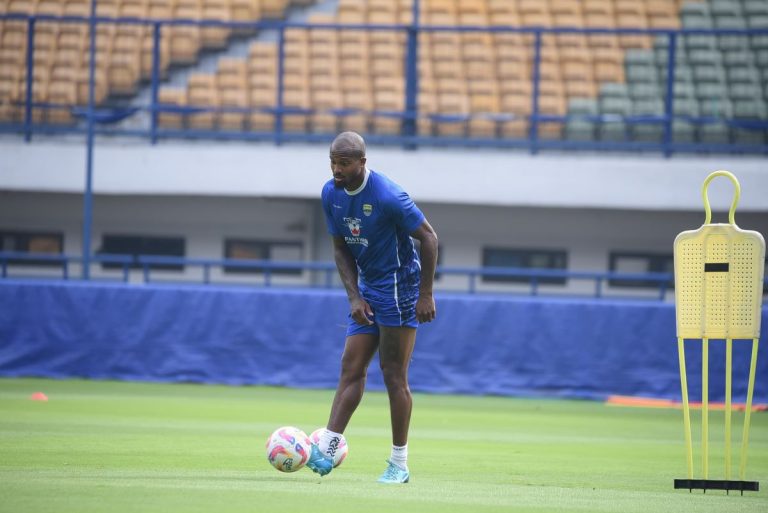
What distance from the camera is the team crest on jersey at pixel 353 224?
7820mm

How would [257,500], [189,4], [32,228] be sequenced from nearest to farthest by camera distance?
[257,500], [32,228], [189,4]

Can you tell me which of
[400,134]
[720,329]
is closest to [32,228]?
[400,134]

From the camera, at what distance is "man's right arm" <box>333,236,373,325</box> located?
7855 millimetres

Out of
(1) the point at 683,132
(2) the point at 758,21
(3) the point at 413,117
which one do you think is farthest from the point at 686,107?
(3) the point at 413,117

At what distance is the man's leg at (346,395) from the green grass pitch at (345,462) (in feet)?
0.54

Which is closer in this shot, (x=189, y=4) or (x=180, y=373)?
(x=180, y=373)

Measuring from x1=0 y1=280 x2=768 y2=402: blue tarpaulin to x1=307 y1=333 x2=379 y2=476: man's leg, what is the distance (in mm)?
9311

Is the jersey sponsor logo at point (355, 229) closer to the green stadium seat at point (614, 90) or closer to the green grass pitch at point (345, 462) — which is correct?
the green grass pitch at point (345, 462)

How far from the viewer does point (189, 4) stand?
1071 inches

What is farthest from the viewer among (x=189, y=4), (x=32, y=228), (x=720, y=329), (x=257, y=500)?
(x=189, y=4)

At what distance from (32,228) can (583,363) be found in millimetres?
12926

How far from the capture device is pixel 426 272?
305 inches

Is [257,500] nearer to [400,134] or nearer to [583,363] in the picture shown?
[583,363]

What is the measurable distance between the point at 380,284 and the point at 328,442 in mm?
1030
